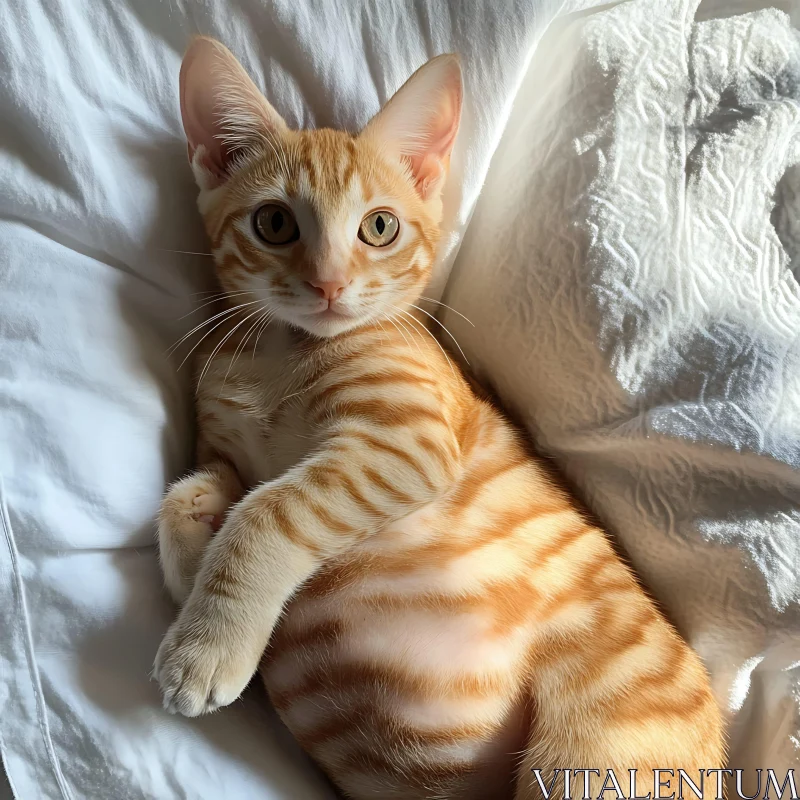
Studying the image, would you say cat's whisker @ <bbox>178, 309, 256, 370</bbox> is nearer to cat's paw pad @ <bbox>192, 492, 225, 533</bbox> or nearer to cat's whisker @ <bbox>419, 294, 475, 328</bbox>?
cat's paw pad @ <bbox>192, 492, 225, 533</bbox>

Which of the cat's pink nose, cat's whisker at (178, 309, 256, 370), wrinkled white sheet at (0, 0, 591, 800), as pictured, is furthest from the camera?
cat's whisker at (178, 309, 256, 370)

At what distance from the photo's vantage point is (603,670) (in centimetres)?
78

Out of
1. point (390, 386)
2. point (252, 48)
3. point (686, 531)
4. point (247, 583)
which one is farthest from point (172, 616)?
point (252, 48)

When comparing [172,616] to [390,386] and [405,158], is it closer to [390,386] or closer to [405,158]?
[390,386]

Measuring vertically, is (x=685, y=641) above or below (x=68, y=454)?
below

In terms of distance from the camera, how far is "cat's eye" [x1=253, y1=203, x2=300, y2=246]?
87cm

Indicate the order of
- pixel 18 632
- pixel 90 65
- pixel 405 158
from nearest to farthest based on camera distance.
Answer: pixel 18 632, pixel 90 65, pixel 405 158

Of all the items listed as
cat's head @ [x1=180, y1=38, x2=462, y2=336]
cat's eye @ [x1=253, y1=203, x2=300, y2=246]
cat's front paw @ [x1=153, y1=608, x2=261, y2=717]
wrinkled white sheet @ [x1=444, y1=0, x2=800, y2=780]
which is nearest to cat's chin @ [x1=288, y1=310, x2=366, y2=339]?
cat's head @ [x1=180, y1=38, x2=462, y2=336]

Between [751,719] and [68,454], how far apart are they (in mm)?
897

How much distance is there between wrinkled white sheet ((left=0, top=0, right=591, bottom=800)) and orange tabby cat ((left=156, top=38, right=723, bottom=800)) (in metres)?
0.05

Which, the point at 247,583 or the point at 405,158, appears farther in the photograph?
the point at 405,158

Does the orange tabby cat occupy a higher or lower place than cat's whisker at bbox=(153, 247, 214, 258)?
lower

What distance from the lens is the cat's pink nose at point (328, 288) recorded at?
0.81 m

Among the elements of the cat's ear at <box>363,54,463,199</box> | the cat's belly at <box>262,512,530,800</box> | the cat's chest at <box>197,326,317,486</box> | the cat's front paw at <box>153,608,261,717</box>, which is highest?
the cat's ear at <box>363,54,463,199</box>
